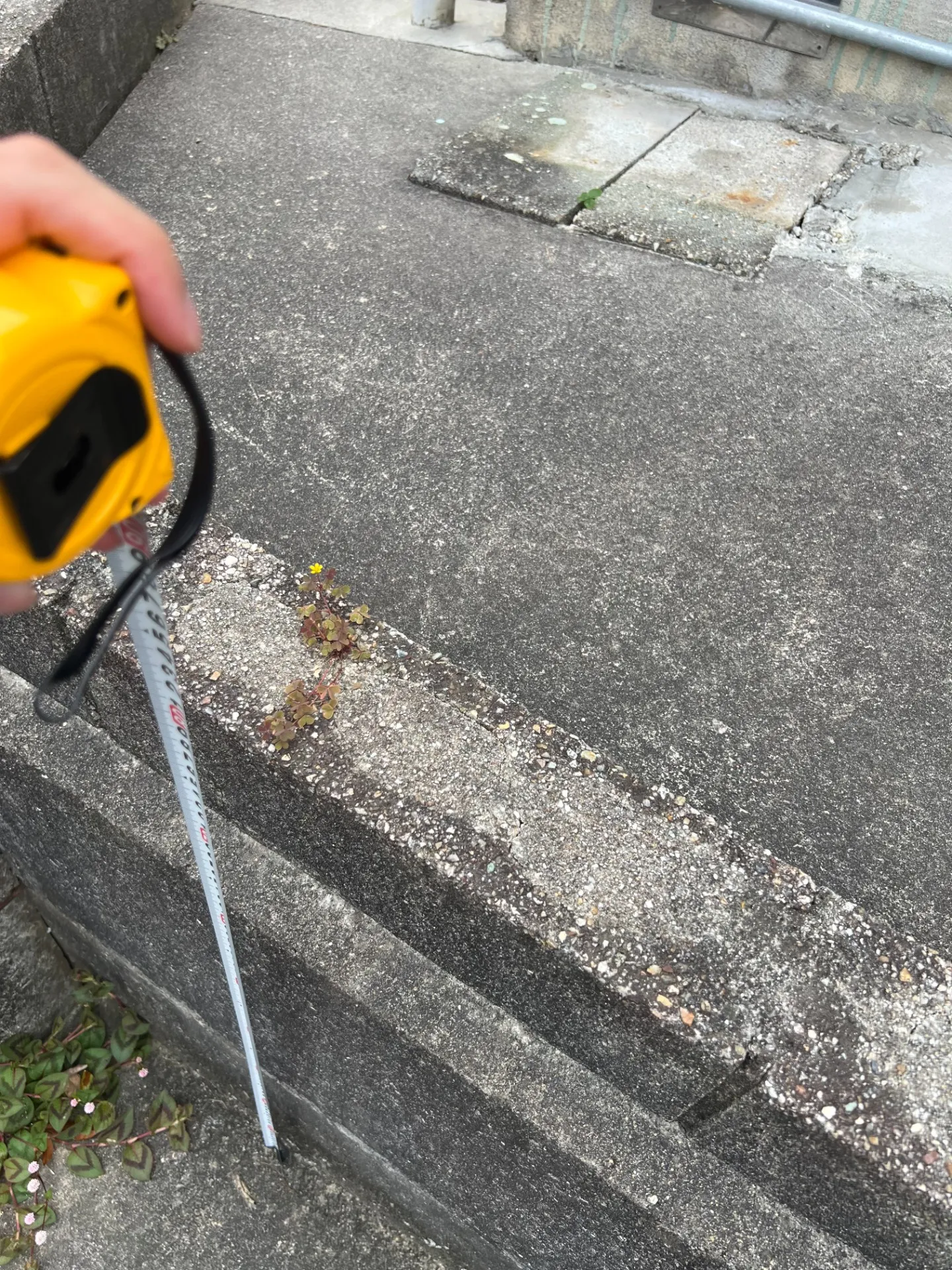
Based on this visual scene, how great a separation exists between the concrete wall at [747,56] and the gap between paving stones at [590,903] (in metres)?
3.99

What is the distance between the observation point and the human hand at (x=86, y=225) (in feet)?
2.79

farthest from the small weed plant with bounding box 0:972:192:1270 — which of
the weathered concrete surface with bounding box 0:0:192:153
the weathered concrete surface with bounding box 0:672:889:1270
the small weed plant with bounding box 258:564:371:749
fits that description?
the weathered concrete surface with bounding box 0:0:192:153

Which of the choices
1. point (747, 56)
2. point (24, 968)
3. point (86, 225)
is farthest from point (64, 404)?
point (747, 56)

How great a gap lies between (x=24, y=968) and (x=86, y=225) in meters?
2.19

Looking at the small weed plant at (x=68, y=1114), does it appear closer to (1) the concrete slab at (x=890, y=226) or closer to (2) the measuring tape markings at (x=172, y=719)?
(2) the measuring tape markings at (x=172, y=719)

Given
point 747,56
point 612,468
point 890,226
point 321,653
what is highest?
point 747,56

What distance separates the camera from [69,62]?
3842 mm

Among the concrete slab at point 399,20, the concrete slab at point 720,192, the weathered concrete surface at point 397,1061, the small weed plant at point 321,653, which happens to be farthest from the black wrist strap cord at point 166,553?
the concrete slab at point 399,20

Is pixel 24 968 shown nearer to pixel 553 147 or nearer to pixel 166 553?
pixel 166 553

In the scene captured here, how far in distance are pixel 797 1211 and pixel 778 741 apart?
1.04m

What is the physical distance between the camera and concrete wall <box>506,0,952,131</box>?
4.23 m

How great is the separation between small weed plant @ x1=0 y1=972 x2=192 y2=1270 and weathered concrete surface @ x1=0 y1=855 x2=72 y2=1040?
42mm

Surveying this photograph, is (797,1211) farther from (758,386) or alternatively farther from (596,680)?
(758,386)

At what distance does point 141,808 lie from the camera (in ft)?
6.51
